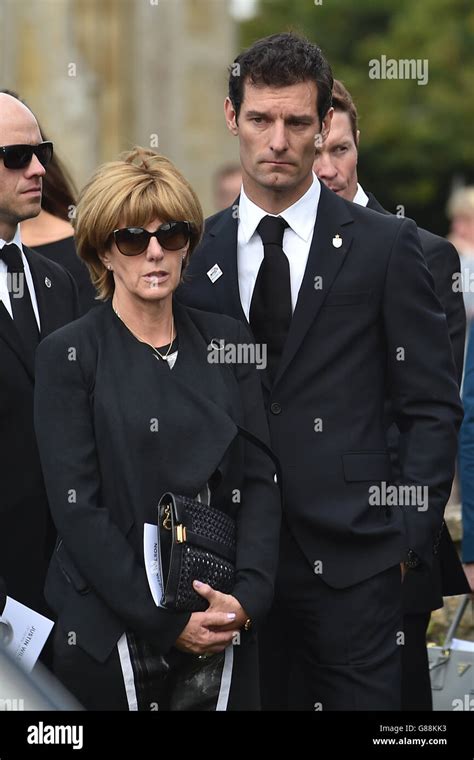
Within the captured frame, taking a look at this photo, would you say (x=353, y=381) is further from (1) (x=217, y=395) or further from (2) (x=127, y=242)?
(2) (x=127, y=242)

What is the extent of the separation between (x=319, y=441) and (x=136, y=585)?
→ 0.85 metres

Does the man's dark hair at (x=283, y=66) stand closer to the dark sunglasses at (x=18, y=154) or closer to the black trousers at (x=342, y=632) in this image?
the dark sunglasses at (x=18, y=154)

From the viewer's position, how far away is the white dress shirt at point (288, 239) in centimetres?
564

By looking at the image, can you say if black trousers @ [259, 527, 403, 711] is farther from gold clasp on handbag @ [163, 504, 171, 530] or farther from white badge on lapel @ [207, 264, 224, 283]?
white badge on lapel @ [207, 264, 224, 283]

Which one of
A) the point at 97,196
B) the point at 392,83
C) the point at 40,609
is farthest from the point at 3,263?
the point at 392,83

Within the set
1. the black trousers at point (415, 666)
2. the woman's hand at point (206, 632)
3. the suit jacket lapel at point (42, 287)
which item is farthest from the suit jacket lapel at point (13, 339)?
the black trousers at point (415, 666)

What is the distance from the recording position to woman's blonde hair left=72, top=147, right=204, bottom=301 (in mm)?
5195

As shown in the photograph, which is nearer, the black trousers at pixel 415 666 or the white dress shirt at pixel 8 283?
the white dress shirt at pixel 8 283

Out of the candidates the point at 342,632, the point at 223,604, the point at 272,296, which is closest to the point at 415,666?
the point at 342,632

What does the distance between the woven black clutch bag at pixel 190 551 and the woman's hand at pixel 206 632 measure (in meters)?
0.03

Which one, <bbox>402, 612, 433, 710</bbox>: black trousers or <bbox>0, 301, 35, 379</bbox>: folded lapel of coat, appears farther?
<bbox>402, 612, 433, 710</bbox>: black trousers

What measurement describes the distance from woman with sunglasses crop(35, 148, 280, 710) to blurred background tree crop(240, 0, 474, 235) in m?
35.4

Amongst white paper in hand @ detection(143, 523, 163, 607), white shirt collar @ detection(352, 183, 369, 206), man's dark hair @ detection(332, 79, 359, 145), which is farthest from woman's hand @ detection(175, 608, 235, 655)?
man's dark hair @ detection(332, 79, 359, 145)

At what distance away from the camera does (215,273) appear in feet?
18.6
